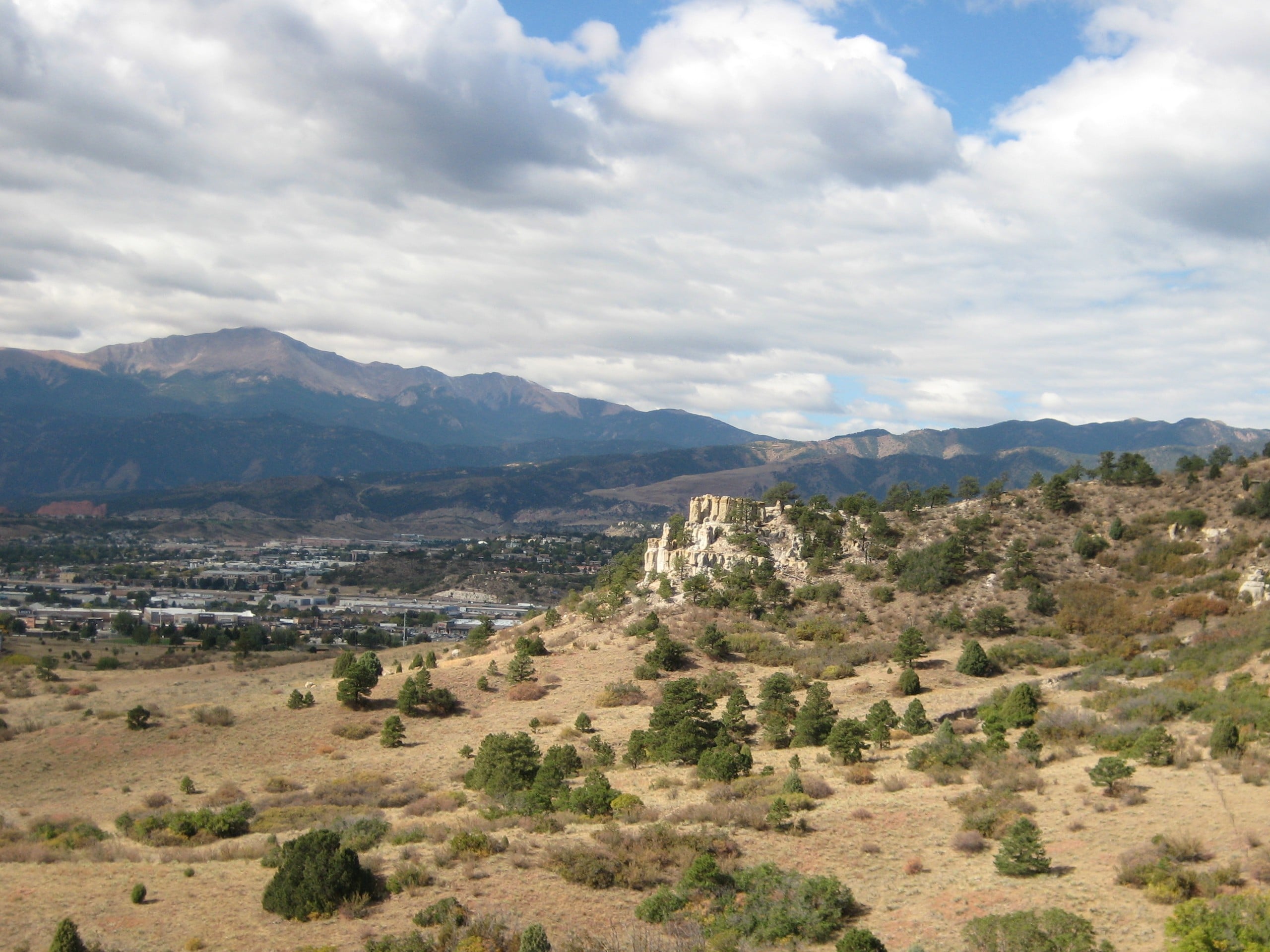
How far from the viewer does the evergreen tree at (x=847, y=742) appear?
2803 centimetres

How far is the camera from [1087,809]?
21.2 meters

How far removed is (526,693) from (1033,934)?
3373 centimetres

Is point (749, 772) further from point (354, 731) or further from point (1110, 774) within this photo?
point (354, 731)

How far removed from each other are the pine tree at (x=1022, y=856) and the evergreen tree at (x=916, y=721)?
13.9 m

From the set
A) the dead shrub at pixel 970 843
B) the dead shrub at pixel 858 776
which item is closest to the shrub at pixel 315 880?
the dead shrub at pixel 970 843

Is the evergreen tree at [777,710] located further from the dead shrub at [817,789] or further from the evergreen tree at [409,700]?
the evergreen tree at [409,700]

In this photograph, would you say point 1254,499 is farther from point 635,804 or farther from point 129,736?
point 129,736

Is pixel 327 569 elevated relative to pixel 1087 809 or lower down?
lower down

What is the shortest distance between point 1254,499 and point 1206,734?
37.6 m

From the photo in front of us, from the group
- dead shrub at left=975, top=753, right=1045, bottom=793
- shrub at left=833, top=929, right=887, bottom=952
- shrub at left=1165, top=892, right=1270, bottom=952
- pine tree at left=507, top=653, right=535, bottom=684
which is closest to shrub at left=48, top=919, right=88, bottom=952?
shrub at left=833, top=929, right=887, bottom=952

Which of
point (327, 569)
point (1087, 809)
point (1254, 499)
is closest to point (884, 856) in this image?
point (1087, 809)

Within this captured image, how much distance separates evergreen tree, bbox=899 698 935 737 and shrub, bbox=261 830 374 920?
843 inches

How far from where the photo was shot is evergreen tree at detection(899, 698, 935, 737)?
31.7 metres

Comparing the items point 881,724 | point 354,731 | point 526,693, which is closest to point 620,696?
point 526,693
